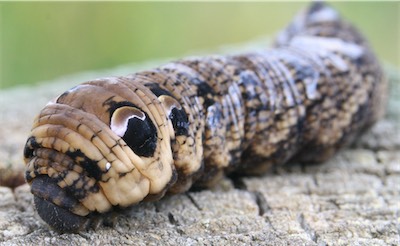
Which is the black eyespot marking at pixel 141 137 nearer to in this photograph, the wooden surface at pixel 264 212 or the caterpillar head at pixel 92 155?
the caterpillar head at pixel 92 155

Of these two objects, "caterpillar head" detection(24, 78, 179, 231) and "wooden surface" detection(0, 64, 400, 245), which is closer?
"caterpillar head" detection(24, 78, 179, 231)

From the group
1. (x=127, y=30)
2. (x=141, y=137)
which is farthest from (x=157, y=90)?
(x=127, y=30)

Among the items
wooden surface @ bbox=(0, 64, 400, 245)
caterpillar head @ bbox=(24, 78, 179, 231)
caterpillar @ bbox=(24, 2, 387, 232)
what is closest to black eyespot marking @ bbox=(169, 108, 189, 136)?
caterpillar @ bbox=(24, 2, 387, 232)

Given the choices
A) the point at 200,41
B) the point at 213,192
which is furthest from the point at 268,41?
the point at 213,192

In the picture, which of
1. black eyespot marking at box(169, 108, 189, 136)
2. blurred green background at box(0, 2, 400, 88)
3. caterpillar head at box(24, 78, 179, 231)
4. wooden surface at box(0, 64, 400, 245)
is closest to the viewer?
caterpillar head at box(24, 78, 179, 231)

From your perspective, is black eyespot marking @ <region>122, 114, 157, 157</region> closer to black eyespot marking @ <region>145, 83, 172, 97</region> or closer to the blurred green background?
black eyespot marking @ <region>145, 83, 172, 97</region>

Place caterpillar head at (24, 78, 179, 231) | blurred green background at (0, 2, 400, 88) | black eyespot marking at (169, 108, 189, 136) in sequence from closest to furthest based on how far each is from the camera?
caterpillar head at (24, 78, 179, 231), black eyespot marking at (169, 108, 189, 136), blurred green background at (0, 2, 400, 88)

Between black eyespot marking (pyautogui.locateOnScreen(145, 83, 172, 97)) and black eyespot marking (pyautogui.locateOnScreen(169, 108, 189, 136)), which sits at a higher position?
black eyespot marking (pyautogui.locateOnScreen(145, 83, 172, 97))

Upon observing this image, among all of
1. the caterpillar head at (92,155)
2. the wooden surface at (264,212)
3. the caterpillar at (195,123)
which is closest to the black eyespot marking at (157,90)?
the caterpillar at (195,123)
